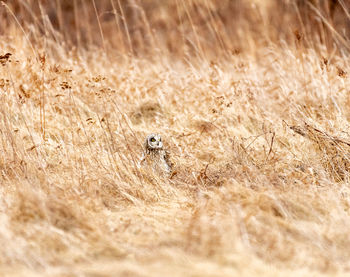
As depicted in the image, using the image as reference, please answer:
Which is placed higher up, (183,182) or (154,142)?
(154,142)

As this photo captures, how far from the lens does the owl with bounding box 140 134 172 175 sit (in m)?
3.20

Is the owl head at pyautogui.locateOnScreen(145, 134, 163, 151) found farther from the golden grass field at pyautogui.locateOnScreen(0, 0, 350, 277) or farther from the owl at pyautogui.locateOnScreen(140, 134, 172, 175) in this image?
the golden grass field at pyautogui.locateOnScreen(0, 0, 350, 277)

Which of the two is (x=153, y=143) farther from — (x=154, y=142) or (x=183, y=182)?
(x=183, y=182)

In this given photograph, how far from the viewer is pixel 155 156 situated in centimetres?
328

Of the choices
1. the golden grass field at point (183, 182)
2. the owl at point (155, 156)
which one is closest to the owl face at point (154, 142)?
the owl at point (155, 156)

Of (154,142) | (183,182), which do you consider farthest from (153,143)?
(183,182)

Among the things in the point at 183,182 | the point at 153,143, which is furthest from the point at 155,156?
the point at 183,182

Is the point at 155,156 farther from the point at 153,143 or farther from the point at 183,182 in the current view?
the point at 183,182

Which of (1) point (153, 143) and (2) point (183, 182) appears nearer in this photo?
(2) point (183, 182)

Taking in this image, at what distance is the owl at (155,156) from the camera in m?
3.20

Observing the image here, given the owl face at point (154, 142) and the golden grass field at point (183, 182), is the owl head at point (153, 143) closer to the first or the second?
the owl face at point (154, 142)

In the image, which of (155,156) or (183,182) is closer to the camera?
(183,182)

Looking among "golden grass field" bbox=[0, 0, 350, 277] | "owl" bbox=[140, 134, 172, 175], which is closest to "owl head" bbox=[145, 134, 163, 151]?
"owl" bbox=[140, 134, 172, 175]

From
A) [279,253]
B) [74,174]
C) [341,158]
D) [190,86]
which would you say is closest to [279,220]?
[279,253]
